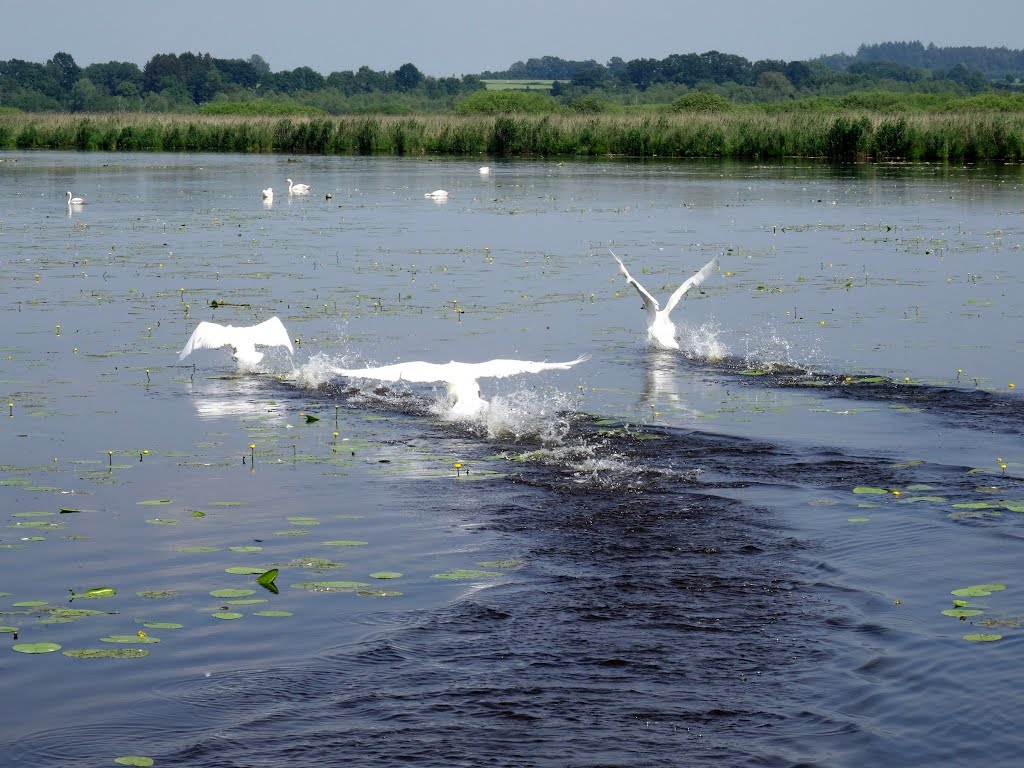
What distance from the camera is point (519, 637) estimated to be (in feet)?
26.6

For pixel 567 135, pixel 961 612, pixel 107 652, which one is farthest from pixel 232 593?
pixel 567 135

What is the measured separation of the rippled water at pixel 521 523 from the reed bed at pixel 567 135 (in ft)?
116

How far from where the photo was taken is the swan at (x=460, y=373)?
1185 centimetres

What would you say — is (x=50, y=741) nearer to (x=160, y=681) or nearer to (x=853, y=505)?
(x=160, y=681)

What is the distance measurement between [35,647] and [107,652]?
376 mm

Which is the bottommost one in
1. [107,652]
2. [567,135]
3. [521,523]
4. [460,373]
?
[107,652]

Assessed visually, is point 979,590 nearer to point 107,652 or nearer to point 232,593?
point 232,593

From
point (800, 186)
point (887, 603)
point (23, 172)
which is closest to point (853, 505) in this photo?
point (887, 603)

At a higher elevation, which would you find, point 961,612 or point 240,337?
point 240,337

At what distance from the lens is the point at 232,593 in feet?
28.6

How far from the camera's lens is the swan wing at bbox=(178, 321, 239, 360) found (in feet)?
48.2

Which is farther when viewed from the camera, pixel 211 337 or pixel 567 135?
pixel 567 135

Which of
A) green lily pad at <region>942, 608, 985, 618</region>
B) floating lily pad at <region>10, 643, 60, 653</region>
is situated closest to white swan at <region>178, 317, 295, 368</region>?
floating lily pad at <region>10, 643, 60, 653</region>

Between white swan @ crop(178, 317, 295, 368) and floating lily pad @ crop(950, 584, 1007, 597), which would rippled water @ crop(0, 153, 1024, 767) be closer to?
floating lily pad @ crop(950, 584, 1007, 597)
